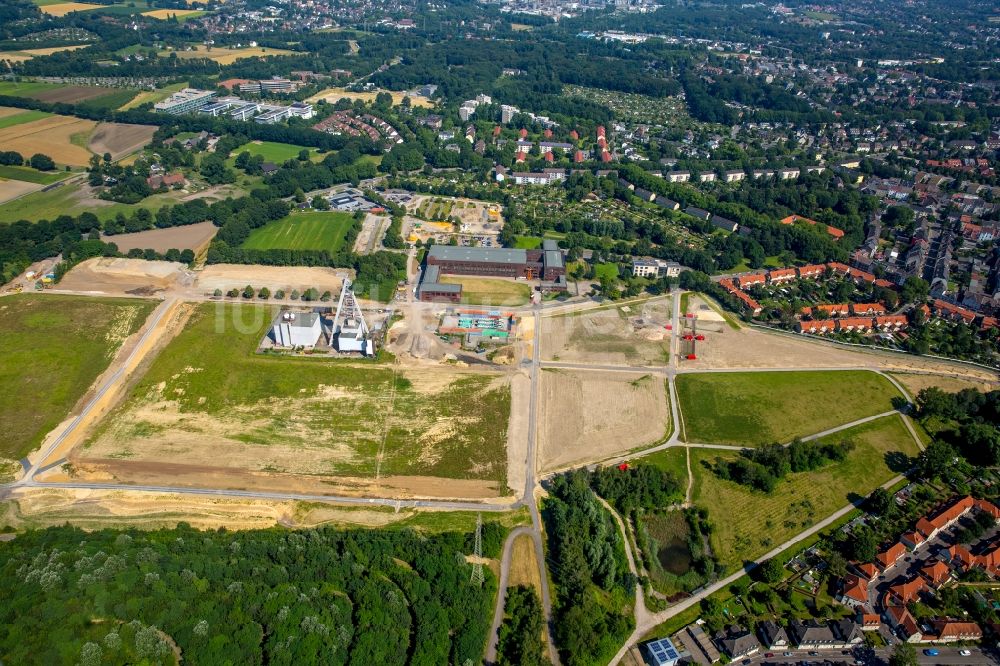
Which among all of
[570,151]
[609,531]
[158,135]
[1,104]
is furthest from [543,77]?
[609,531]

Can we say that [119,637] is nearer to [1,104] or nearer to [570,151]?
[570,151]

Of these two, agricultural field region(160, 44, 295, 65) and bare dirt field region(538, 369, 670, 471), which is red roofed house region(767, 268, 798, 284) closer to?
bare dirt field region(538, 369, 670, 471)

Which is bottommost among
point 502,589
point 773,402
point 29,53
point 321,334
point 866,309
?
point 773,402

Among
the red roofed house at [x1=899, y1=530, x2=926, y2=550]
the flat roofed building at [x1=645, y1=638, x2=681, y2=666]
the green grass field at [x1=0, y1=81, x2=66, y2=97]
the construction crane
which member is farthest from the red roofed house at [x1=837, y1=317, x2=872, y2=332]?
the green grass field at [x1=0, y1=81, x2=66, y2=97]

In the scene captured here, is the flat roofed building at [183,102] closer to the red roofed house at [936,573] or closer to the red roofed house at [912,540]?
the red roofed house at [912,540]

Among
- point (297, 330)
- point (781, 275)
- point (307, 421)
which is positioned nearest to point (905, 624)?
point (307, 421)

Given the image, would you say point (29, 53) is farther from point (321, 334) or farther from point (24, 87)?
point (321, 334)

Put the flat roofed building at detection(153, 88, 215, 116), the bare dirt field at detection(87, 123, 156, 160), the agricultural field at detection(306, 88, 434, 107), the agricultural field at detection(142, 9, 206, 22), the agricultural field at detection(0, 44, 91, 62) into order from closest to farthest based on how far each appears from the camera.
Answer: the bare dirt field at detection(87, 123, 156, 160) → the flat roofed building at detection(153, 88, 215, 116) → the agricultural field at detection(306, 88, 434, 107) → the agricultural field at detection(0, 44, 91, 62) → the agricultural field at detection(142, 9, 206, 22)
